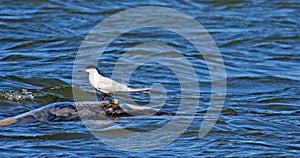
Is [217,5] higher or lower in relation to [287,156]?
higher

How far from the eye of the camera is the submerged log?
23.7 feet

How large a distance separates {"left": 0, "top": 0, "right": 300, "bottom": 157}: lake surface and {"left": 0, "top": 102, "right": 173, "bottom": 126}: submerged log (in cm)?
9

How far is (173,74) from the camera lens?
32.0 ft

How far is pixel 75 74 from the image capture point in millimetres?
9422

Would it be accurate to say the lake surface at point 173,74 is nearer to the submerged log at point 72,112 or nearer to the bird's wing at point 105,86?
the submerged log at point 72,112

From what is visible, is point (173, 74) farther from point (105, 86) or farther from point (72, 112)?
point (72, 112)

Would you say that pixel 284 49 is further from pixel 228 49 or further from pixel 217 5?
pixel 217 5

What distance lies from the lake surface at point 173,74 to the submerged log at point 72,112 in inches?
3.6

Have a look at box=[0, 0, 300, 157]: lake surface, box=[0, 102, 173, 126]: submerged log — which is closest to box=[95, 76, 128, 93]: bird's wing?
box=[0, 102, 173, 126]: submerged log

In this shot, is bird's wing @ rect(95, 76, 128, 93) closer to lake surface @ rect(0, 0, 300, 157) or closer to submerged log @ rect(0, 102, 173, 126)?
submerged log @ rect(0, 102, 173, 126)

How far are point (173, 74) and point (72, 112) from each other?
2633 mm

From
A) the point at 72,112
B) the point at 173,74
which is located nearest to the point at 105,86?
the point at 72,112

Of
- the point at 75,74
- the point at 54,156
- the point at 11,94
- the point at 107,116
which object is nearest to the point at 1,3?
the point at 75,74

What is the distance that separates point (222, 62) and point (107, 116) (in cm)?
338
